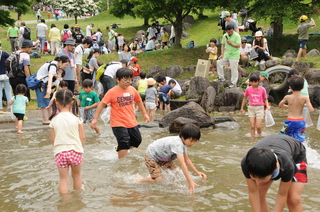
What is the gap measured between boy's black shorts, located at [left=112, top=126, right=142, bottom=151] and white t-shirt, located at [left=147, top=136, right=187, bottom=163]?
1.08 m

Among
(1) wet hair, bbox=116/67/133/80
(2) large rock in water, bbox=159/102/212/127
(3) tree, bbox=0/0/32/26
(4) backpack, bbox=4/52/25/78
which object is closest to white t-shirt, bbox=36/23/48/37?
(3) tree, bbox=0/0/32/26

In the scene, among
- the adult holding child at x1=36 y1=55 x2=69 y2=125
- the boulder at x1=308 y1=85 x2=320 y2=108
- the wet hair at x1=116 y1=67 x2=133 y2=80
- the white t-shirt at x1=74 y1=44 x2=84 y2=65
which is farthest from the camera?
the white t-shirt at x1=74 y1=44 x2=84 y2=65

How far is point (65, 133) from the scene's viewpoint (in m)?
4.89

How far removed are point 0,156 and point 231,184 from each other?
14.8 ft

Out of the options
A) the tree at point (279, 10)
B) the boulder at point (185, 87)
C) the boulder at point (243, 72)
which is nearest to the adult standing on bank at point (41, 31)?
the boulder at point (185, 87)

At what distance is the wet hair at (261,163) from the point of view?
10.2 ft

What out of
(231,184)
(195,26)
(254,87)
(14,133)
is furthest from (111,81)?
(195,26)

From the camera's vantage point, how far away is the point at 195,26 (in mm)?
34688

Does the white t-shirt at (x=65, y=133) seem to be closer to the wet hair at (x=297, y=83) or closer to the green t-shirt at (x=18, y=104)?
the wet hair at (x=297, y=83)

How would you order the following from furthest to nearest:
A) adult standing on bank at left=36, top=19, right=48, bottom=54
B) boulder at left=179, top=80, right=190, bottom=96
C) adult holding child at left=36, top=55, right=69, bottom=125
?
adult standing on bank at left=36, top=19, right=48, bottom=54 → boulder at left=179, top=80, right=190, bottom=96 → adult holding child at left=36, top=55, right=69, bottom=125

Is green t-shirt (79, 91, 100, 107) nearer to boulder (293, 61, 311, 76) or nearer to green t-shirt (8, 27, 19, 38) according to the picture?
boulder (293, 61, 311, 76)

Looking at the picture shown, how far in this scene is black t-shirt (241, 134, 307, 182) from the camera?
11.1 ft

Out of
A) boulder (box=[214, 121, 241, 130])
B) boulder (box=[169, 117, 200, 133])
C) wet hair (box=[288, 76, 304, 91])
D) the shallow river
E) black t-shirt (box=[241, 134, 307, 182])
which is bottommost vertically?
the shallow river

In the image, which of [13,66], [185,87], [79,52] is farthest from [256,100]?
[79,52]
